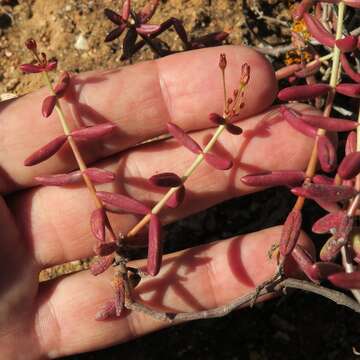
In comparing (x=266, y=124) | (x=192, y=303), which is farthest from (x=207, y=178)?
(x=192, y=303)

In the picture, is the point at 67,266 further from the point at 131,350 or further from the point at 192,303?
the point at 192,303

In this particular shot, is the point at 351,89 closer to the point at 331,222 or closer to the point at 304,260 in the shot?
the point at 331,222

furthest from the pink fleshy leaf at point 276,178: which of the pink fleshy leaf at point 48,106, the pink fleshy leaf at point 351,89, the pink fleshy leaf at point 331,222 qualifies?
the pink fleshy leaf at point 48,106

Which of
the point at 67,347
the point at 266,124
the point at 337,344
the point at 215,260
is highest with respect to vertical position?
the point at 266,124

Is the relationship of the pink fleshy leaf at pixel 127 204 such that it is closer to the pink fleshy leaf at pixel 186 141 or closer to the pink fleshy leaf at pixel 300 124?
the pink fleshy leaf at pixel 186 141

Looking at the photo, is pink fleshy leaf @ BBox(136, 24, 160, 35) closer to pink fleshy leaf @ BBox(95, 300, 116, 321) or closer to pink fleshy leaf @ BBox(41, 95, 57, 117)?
pink fleshy leaf @ BBox(41, 95, 57, 117)

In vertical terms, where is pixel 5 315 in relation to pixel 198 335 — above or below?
above

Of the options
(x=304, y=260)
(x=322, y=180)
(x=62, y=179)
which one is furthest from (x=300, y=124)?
(x=62, y=179)
